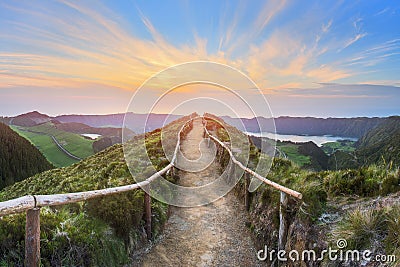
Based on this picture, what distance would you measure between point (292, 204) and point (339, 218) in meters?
1.01

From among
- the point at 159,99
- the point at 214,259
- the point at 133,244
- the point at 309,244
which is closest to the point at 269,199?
the point at 214,259

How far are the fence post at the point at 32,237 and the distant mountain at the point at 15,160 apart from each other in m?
52.8

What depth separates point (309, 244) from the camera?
4.56 metres

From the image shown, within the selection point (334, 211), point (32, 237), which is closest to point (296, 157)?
point (334, 211)

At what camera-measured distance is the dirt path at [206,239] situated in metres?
6.35

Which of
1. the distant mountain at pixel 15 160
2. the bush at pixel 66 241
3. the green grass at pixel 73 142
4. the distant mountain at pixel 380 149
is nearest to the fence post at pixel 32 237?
the bush at pixel 66 241

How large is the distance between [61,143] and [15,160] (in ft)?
153

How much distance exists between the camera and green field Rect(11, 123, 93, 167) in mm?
81000

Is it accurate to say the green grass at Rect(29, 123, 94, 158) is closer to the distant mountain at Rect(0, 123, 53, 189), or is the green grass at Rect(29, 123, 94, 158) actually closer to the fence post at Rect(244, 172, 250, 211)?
the distant mountain at Rect(0, 123, 53, 189)
